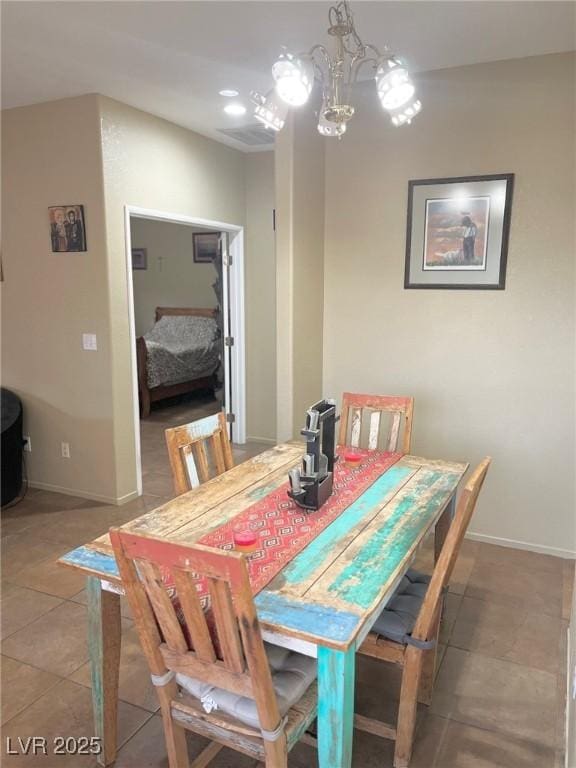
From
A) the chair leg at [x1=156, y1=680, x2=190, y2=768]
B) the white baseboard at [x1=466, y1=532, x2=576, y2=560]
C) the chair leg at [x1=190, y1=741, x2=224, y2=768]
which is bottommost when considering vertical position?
the white baseboard at [x1=466, y1=532, x2=576, y2=560]

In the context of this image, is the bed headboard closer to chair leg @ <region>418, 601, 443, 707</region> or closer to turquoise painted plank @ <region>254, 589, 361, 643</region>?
chair leg @ <region>418, 601, 443, 707</region>

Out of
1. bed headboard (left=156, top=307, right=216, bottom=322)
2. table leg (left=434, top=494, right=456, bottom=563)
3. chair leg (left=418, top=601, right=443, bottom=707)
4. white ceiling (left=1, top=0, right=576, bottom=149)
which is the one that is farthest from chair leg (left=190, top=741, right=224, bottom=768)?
bed headboard (left=156, top=307, right=216, bottom=322)

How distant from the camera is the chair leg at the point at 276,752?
1322 mm

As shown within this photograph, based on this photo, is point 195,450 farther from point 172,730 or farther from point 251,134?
point 251,134

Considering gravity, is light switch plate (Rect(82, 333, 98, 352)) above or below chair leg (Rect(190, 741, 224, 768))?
above

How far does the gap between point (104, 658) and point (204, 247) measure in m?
6.28

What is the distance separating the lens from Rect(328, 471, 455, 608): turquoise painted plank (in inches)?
57.6

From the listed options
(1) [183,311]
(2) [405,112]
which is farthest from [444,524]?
(1) [183,311]

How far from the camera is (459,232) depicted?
10.4ft

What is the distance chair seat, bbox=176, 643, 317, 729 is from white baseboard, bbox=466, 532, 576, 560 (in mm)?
2085

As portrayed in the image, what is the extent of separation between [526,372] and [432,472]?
1.13m

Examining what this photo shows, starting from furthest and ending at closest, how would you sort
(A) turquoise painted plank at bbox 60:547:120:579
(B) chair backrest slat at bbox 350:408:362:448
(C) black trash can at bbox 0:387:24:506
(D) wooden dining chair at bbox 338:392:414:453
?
(C) black trash can at bbox 0:387:24:506 → (B) chair backrest slat at bbox 350:408:362:448 → (D) wooden dining chair at bbox 338:392:414:453 → (A) turquoise painted plank at bbox 60:547:120:579

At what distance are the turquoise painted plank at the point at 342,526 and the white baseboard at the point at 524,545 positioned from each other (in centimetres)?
123

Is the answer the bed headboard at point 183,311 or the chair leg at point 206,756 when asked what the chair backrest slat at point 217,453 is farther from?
the bed headboard at point 183,311
